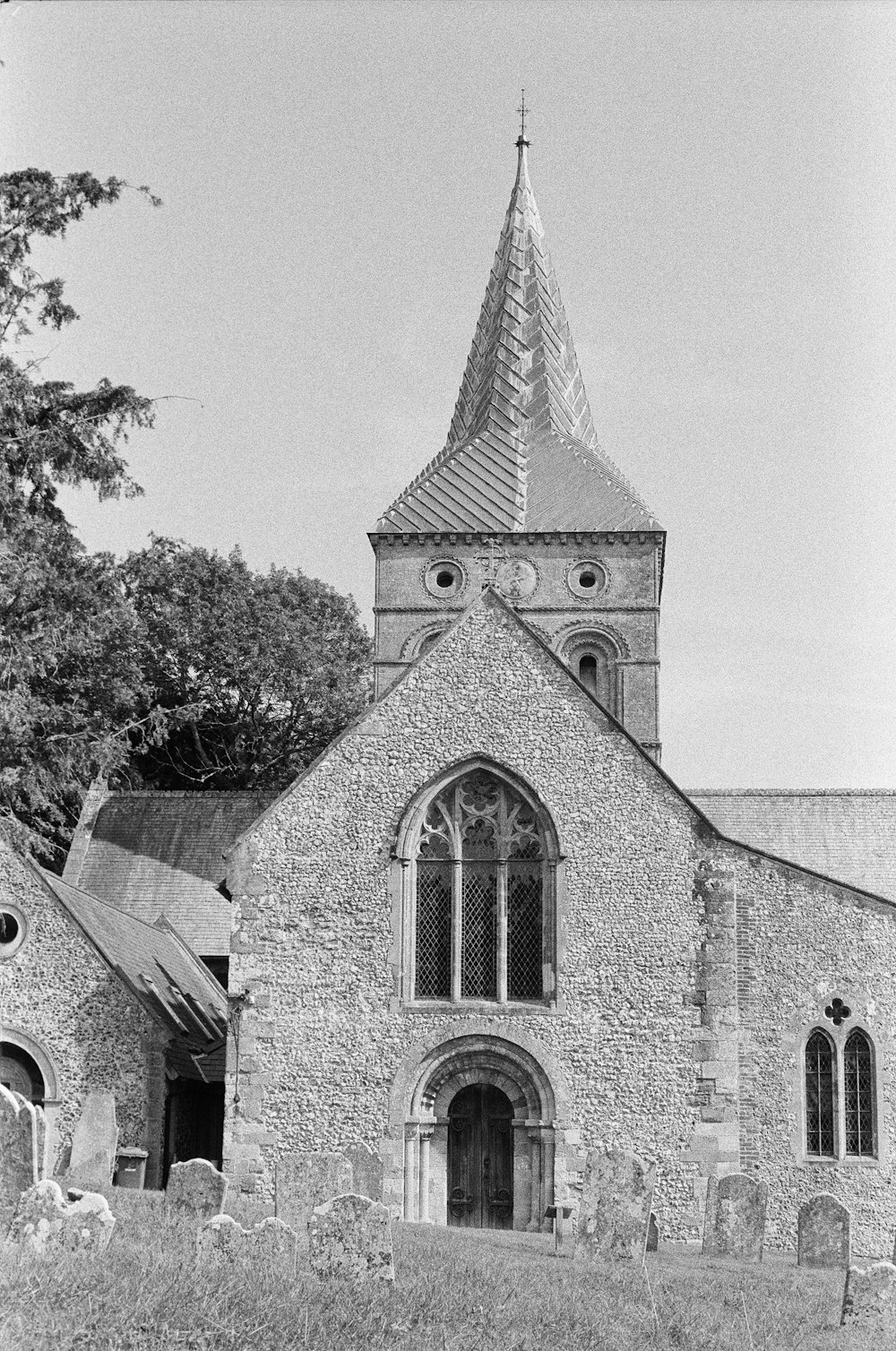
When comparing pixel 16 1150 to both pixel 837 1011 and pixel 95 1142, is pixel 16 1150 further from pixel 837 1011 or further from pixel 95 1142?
pixel 837 1011

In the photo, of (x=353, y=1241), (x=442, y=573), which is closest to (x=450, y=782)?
(x=353, y=1241)

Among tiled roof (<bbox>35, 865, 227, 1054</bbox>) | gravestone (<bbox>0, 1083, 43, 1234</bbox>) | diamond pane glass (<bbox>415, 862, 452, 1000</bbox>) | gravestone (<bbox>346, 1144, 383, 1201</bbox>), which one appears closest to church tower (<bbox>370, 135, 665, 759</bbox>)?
tiled roof (<bbox>35, 865, 227, 1054</bbox>)

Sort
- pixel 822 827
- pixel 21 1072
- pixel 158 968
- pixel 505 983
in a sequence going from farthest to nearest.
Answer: pixel 822 827 → pixel 158 968 → pixel 21 1072 → pixel 505 983

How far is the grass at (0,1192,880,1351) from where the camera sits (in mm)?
10188

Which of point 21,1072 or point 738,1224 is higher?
point 21,1072

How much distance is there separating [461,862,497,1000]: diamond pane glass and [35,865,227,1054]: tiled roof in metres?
4.87

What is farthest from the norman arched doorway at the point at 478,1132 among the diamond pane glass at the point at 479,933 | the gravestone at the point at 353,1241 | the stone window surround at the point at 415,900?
the gravestone at the point at 353,1241

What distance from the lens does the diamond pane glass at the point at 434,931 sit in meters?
22.7

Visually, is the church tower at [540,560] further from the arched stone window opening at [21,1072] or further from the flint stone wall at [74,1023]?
the arched stone window opening at [21,1072]

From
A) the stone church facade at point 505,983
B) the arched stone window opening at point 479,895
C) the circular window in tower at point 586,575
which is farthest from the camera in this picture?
the circular window in tower at point 586,575

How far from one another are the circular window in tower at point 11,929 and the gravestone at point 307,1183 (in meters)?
9.67

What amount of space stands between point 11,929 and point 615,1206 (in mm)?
11791

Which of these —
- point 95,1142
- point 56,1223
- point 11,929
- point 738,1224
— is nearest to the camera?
point 56,1223

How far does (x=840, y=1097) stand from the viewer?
933 inches
